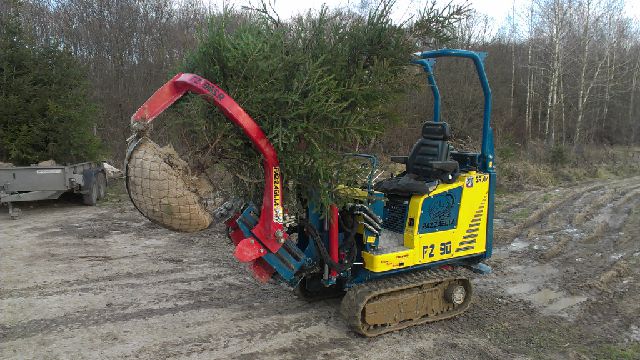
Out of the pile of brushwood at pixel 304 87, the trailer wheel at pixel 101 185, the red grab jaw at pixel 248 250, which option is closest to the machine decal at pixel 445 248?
the pile of brushwood at pixel 304 87

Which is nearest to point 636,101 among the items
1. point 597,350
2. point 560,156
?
point 560,156

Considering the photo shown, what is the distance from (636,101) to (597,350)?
32.7 m

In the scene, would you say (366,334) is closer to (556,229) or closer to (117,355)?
(117,355)

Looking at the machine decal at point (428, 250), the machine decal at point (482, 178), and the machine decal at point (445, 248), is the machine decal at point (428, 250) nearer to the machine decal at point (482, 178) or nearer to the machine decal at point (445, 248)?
the machine decal at point (445, 248)

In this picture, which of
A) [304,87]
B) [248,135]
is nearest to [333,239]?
[248,135]

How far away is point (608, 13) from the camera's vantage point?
26.9 m

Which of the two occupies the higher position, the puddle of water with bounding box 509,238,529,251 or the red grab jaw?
the red grab jaw

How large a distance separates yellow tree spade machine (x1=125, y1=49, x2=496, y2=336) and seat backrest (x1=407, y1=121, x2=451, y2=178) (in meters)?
0.01

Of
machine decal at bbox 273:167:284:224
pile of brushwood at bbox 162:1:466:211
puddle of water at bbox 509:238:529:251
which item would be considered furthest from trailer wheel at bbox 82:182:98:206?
puddle of water at bbox 509:238:529:251

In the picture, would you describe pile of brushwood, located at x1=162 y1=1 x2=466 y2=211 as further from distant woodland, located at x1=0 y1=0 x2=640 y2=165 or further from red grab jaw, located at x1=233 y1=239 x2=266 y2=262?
distant woodland, located at x1=0 y1=0 x2=640 y2=165

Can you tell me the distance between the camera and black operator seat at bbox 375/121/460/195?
496 centimetres

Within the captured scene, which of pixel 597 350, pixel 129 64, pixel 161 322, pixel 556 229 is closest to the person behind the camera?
pixel 597 350

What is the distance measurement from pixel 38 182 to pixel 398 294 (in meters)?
8.73

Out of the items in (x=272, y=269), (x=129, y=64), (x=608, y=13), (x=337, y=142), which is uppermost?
(x=608, y=13)
